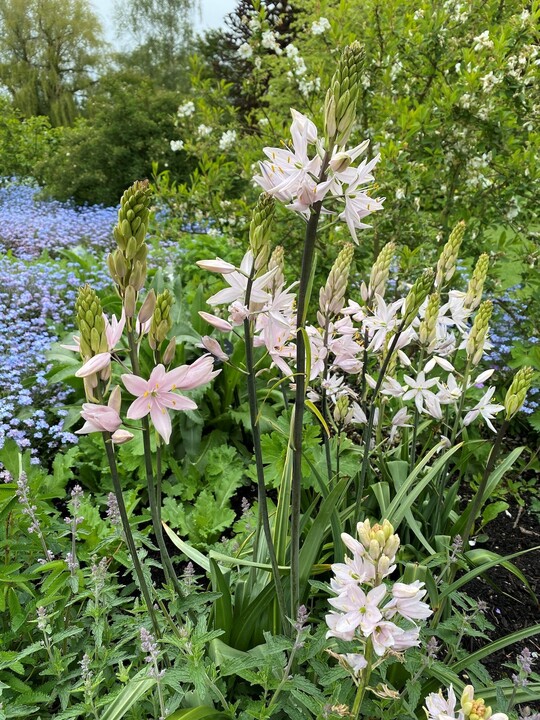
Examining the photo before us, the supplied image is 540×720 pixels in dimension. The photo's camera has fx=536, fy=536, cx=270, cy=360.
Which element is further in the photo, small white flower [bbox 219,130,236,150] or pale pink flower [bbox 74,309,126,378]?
small white flower [bbox 219,130,236,150]

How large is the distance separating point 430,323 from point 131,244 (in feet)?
3.58

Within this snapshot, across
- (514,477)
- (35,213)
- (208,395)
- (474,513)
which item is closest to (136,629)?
(474,513)

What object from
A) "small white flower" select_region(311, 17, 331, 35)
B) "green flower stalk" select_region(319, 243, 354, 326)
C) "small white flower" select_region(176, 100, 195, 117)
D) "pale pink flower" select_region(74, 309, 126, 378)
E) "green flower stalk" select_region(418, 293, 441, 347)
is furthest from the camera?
"small white flower" select_region(176, 100, 195, 117)

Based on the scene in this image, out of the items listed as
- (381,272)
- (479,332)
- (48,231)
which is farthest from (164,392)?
(48,231)

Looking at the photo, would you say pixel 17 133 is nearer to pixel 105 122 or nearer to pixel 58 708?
pixel 105 122

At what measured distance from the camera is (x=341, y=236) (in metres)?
3.88

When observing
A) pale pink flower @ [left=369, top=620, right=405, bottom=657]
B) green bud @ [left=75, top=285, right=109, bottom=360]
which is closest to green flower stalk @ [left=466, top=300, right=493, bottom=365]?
pale pink flower @ [left=369, top=620, right=405, bottom=657]

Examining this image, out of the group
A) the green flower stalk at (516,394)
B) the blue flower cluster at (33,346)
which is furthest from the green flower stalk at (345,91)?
the blue flower cluster at (33,346)

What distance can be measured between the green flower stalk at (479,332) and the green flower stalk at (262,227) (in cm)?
92

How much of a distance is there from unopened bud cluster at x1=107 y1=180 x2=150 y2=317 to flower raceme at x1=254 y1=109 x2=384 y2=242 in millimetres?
243

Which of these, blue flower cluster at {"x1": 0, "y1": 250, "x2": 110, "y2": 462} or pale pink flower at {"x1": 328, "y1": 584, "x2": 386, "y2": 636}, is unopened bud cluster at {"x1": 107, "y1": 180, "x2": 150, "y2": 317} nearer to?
pale pink flower at {"x1": 328, "y1": 584, "x2": 386, "y2": 636}

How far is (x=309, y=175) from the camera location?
3.68ft

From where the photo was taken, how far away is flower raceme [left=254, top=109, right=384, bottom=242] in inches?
43.1

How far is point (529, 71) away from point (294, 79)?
5.79ft
